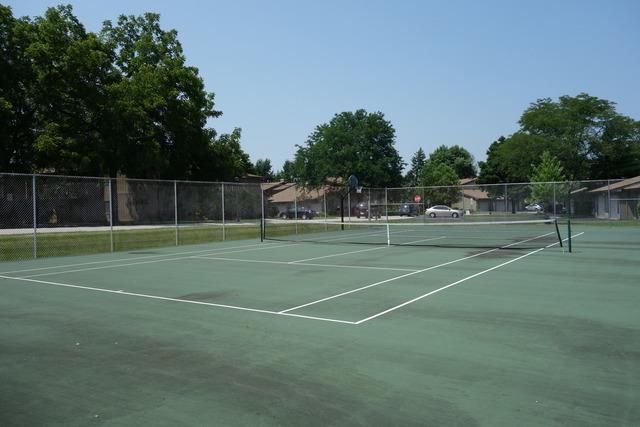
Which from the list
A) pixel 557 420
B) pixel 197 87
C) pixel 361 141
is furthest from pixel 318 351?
pixel 361 141

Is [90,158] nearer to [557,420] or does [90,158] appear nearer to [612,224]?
[612,224]

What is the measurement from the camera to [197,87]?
151ft

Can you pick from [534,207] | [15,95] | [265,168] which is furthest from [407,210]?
[265,168]

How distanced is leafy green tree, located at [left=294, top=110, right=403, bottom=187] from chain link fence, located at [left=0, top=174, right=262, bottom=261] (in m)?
37.5

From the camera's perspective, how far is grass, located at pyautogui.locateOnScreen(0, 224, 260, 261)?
59.8 ft

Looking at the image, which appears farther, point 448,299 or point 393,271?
point 393,271

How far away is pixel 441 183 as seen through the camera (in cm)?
8369

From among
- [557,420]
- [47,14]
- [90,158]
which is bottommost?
[557,420]

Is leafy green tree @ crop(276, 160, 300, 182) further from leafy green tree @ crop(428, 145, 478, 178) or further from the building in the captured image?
leafy green tree @ crop(428, 145, 478, 178)

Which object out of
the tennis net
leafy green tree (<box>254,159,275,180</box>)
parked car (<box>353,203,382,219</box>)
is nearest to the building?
the tennis net

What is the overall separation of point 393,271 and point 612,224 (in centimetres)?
2514

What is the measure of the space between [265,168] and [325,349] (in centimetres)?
13615

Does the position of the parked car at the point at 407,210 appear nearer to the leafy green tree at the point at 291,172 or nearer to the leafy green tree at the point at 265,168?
the leafy green tree at the point at 291,172

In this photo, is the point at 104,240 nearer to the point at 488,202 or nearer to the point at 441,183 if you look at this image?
the point at 488,202
